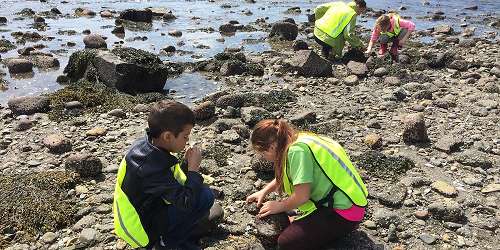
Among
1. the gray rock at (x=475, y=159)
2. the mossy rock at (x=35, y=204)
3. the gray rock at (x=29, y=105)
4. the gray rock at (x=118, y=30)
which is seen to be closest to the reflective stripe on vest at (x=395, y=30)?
the gray rock at (x=475, y=159)

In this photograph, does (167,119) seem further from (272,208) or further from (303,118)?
(303,118)

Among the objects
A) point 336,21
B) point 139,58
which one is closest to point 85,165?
point 139,58

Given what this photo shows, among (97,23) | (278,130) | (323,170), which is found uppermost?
(278,130)

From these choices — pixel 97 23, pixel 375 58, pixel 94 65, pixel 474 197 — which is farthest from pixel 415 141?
pixel 97 23

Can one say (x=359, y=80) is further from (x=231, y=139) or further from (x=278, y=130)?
(x=278, y=130)

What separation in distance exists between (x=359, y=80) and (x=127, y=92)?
5.97 m

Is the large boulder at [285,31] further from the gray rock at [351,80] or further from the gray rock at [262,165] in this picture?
the gray rock at [262,165]

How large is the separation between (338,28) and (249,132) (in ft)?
21.9

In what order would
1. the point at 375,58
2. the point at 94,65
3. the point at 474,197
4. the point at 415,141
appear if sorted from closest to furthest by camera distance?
the point at 474,197 → the point at 415,141 → the point at 94,65 → the point at 375,58

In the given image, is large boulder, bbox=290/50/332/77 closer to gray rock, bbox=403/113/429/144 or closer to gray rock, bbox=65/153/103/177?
gray rock, bbox=403/113/429/144

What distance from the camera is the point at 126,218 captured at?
4.66m

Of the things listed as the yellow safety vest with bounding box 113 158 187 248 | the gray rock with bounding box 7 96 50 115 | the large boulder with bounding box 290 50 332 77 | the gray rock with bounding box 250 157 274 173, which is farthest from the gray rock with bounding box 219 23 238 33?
the yellow safety vest with bounding box 113 158 187 248

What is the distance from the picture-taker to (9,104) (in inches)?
413

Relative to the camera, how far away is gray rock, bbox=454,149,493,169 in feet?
25.1
